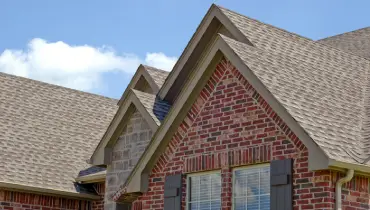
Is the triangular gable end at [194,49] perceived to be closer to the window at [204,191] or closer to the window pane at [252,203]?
the window at [204,191]

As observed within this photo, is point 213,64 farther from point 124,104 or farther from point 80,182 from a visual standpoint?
point 80,182

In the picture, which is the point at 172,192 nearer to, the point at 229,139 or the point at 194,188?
the point at 194,188

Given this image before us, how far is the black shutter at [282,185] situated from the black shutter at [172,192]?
224 cm

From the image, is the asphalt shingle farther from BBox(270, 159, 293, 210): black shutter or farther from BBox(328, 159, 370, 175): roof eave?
BBox(270, 159, 293, 210): black shutter

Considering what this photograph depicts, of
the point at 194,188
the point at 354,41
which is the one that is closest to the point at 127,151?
the point at 194,188

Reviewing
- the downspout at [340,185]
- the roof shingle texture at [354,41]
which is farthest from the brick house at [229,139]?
the roof shingle texture at [354,41]

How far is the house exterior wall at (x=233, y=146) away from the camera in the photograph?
12.3 metres

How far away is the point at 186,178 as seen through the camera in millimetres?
14406

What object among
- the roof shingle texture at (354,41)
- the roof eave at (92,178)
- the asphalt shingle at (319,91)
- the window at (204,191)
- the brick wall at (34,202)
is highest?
the roof shingle texture at (354,41)

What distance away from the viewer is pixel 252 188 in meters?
13.1

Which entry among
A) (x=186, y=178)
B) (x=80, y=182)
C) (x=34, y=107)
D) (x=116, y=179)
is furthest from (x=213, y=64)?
(x=34, y=107)

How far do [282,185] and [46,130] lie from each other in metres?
11.4

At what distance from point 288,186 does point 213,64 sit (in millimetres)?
3025

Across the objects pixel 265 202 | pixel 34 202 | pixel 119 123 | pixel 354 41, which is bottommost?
pixel 265 202
